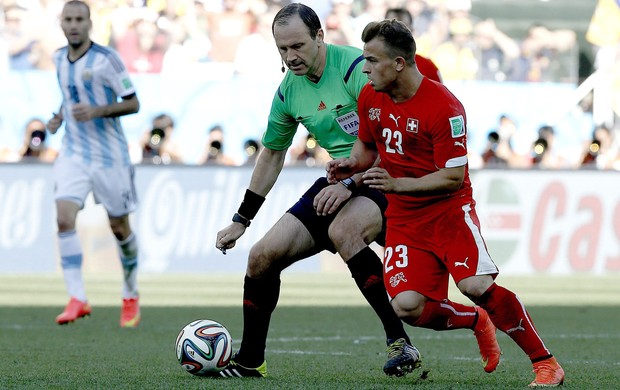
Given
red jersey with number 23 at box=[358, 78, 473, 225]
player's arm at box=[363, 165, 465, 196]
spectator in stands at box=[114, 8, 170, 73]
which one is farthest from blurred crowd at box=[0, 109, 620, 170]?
player's arm at box=[363, 165, 465, 196]

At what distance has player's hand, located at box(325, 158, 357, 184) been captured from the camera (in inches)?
233

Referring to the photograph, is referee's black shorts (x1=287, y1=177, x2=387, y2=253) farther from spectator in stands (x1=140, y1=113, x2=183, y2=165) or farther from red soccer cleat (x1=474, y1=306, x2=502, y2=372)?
spectator in stands (x1=140, y1=113, x2=183, y2=165)

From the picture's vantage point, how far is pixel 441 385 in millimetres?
5711

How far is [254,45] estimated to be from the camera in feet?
68.4

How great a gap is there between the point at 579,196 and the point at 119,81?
29.1 ft

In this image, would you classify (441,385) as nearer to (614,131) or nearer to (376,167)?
(376,167)

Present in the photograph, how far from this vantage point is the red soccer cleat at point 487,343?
20.1 feet

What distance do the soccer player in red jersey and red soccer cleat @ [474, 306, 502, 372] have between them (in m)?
0.31

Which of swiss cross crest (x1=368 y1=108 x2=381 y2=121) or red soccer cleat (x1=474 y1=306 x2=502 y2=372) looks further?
red soccer cleat (x1=474 y1=306 x2=502 y2=372)

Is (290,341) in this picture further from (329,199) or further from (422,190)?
(422,190)

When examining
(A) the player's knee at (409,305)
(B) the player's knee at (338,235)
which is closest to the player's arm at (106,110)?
(B) the player's knee at (338,235)

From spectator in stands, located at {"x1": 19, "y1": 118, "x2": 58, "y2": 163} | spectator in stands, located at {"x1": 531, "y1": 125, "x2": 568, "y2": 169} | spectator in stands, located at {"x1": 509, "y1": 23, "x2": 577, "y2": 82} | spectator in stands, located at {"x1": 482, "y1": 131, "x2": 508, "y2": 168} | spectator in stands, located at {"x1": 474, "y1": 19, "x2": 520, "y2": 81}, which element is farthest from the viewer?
spectator in stands, located at {"x1": 509, "y1": 23, "x2": 577, "y2": 82}

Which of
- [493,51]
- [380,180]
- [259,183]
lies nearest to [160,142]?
[493,51]

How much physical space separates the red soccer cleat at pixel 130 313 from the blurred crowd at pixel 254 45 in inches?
350
